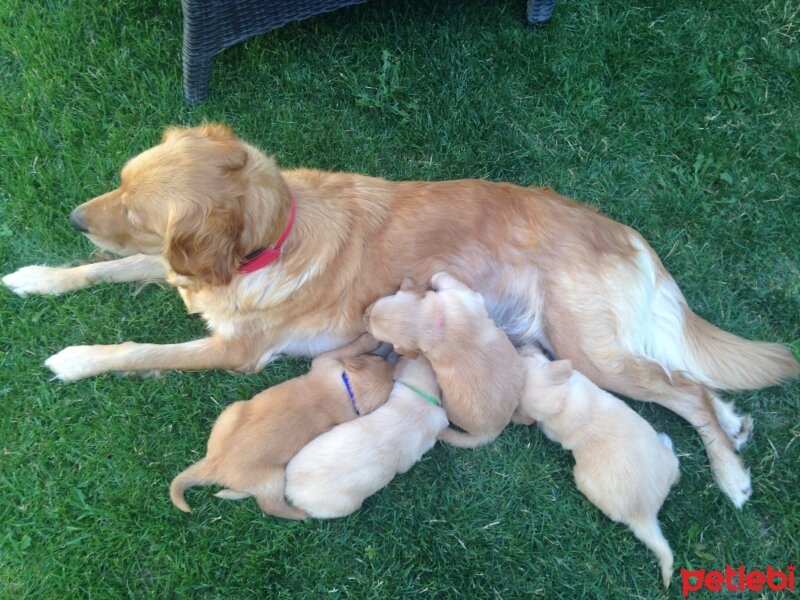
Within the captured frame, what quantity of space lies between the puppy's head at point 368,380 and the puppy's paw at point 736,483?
1740 millimetres

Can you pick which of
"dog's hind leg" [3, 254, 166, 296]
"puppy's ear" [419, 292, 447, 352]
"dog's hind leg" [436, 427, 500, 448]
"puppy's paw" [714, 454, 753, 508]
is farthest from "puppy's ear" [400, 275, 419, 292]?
"puppy's paw" [714, 454, 753, 508]

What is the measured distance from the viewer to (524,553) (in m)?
2.96

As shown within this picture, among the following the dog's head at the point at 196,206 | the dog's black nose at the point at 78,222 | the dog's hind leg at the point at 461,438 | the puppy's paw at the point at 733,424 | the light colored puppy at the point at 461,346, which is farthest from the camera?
the puppy's paw at the point at 733,424

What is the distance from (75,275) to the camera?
10.6 feet

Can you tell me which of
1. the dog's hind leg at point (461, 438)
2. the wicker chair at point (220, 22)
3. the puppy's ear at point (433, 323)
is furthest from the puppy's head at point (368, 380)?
the wicker chair at point (220, 22)

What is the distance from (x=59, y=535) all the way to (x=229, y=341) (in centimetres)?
118

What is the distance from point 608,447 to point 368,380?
1130 millimetres

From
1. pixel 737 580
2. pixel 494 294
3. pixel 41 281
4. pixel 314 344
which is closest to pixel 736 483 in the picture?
pixel 737 580

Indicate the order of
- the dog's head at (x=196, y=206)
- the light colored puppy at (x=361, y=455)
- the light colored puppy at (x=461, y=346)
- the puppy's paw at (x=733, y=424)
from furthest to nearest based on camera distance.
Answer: the puppy's paw at (x=733, y=424) < the light colored puppy at (x=461, y=346) < the light colored puppy at (x=361, y=455) < the dog's head at (x=196, y=206)

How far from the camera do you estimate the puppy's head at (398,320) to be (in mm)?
2803

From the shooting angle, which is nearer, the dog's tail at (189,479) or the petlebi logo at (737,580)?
the dog's tail at (189,479)

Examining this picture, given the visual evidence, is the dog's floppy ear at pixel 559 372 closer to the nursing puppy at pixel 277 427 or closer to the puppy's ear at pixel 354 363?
the nursing puppy at pixel 277 427

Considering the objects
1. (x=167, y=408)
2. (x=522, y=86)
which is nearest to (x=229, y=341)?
(x=167, y=408)

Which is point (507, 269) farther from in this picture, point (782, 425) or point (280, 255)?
point (782, 425)
